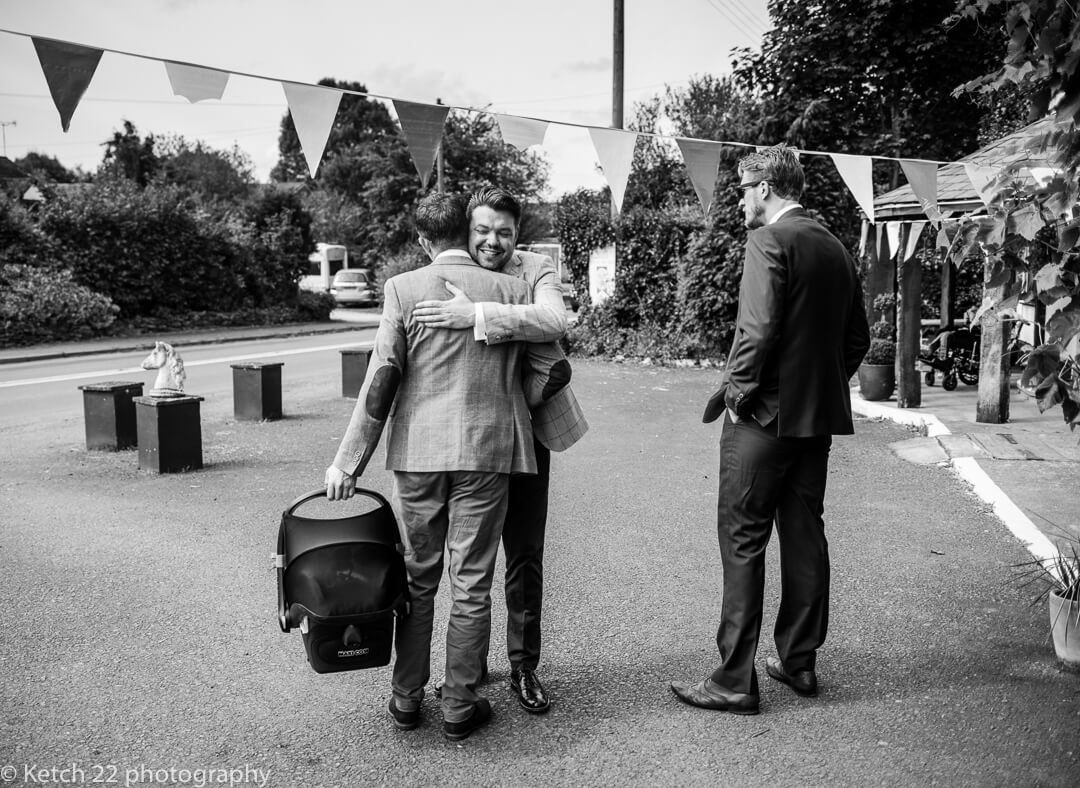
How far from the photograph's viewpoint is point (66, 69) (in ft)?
16.7

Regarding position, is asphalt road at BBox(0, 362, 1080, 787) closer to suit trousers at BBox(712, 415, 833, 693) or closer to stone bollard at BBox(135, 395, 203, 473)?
suit trousers at BBox(712, 415, 833, 693)

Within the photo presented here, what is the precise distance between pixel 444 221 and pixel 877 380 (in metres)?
8.99

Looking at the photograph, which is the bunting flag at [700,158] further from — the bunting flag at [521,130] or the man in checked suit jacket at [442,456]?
the man in checked suit jacket at [442,456]

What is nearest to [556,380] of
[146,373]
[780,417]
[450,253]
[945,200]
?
[450,253]

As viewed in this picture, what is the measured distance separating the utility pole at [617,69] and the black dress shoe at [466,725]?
59.7 feet

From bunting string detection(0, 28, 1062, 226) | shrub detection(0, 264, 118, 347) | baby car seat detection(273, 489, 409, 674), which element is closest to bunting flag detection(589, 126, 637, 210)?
Result: bunting string detection(0, 28, 1062, 226)

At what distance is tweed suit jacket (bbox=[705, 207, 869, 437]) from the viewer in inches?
130

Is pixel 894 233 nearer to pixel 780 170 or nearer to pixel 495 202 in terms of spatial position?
pixel 780 170

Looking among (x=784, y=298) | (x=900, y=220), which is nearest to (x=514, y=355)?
(x=784, y=298)

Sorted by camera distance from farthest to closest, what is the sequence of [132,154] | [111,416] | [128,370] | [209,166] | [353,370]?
[209,166] → [132,154] → [128,370] → [353,370] → [111,416]

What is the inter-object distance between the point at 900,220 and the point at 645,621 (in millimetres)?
7970

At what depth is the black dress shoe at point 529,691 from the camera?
3.35 metres

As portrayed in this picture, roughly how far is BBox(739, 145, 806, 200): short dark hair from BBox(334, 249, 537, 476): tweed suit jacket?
1110mm

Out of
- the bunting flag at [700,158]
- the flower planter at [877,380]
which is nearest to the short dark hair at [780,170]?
the bunting flag at [700,158]
